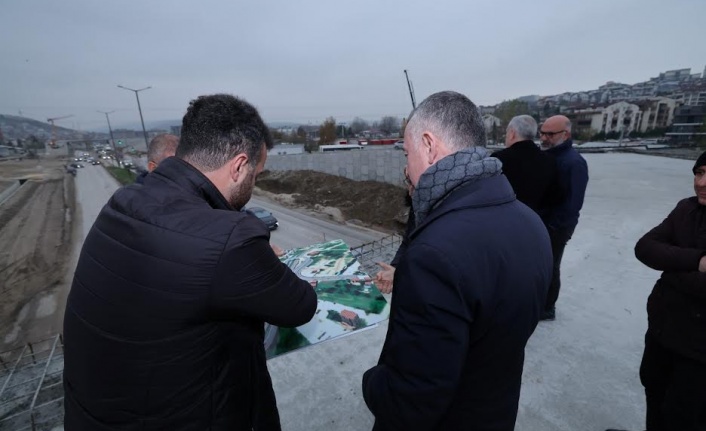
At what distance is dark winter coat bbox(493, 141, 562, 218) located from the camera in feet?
10.1

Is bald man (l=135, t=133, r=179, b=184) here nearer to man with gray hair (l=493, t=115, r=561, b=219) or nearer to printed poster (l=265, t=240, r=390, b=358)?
printed poster (l=265, t=240, r=390, b=358)

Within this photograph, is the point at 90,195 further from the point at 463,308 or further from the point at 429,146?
the point at 463,308

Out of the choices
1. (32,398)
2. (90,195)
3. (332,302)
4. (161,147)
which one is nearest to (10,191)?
(90,195)

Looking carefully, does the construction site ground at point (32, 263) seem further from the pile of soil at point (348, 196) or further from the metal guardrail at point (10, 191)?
the pile of soil at point (348, 196)

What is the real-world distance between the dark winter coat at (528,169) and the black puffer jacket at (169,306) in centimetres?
262

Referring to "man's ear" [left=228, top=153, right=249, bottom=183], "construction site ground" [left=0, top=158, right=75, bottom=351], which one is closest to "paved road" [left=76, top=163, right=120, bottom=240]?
"construction site ground" [left=0, top=158, right=75, bottom=351]

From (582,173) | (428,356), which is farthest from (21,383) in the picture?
(582,173)

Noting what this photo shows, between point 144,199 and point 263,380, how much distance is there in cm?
96

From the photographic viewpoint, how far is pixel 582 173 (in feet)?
11.2

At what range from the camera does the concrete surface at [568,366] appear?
2535 mm

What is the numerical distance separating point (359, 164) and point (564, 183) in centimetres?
1890

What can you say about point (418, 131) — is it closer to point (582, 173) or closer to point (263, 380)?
point (263, 380)

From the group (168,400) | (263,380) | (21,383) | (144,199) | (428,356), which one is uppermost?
(144,199)

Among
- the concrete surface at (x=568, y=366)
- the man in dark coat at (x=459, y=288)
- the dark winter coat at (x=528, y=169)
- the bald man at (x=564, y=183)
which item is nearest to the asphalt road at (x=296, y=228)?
the concrete surface at (x=568, y=366)
